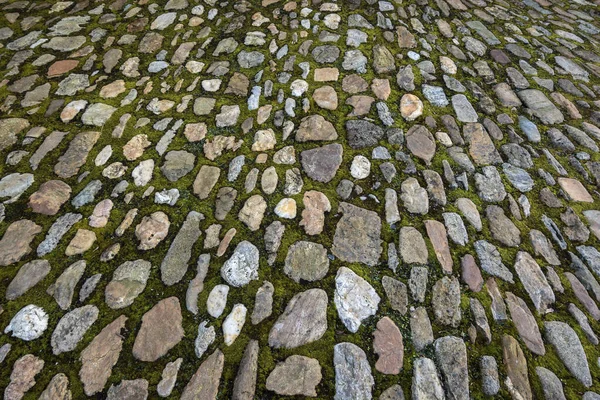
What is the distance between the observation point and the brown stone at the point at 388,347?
174 centimetres

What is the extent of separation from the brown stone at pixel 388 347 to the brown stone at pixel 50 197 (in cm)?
213

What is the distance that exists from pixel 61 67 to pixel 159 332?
9.32 ft

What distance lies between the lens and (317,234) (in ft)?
7.27

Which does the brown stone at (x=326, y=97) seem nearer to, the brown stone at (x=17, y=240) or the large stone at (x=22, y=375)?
the brown stone at (x=17, y=240)

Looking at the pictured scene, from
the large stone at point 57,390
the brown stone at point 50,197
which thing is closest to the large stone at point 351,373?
the large stone at point 57,390

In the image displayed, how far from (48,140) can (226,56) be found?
1.66m

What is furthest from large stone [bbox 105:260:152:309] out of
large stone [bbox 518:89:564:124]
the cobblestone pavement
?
large stone [bbox 518:89:564:124]

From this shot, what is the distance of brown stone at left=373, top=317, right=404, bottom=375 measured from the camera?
5.72 feet

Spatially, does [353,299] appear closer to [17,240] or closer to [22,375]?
[22,375]

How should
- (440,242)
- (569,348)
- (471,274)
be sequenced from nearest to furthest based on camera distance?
(569,348), (471,274), (440,242)

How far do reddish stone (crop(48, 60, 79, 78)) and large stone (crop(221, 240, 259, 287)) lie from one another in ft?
8.48

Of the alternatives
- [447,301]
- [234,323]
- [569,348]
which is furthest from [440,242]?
[234,323]

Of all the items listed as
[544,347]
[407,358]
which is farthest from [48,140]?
[544,347]

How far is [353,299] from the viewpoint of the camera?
194 cm
